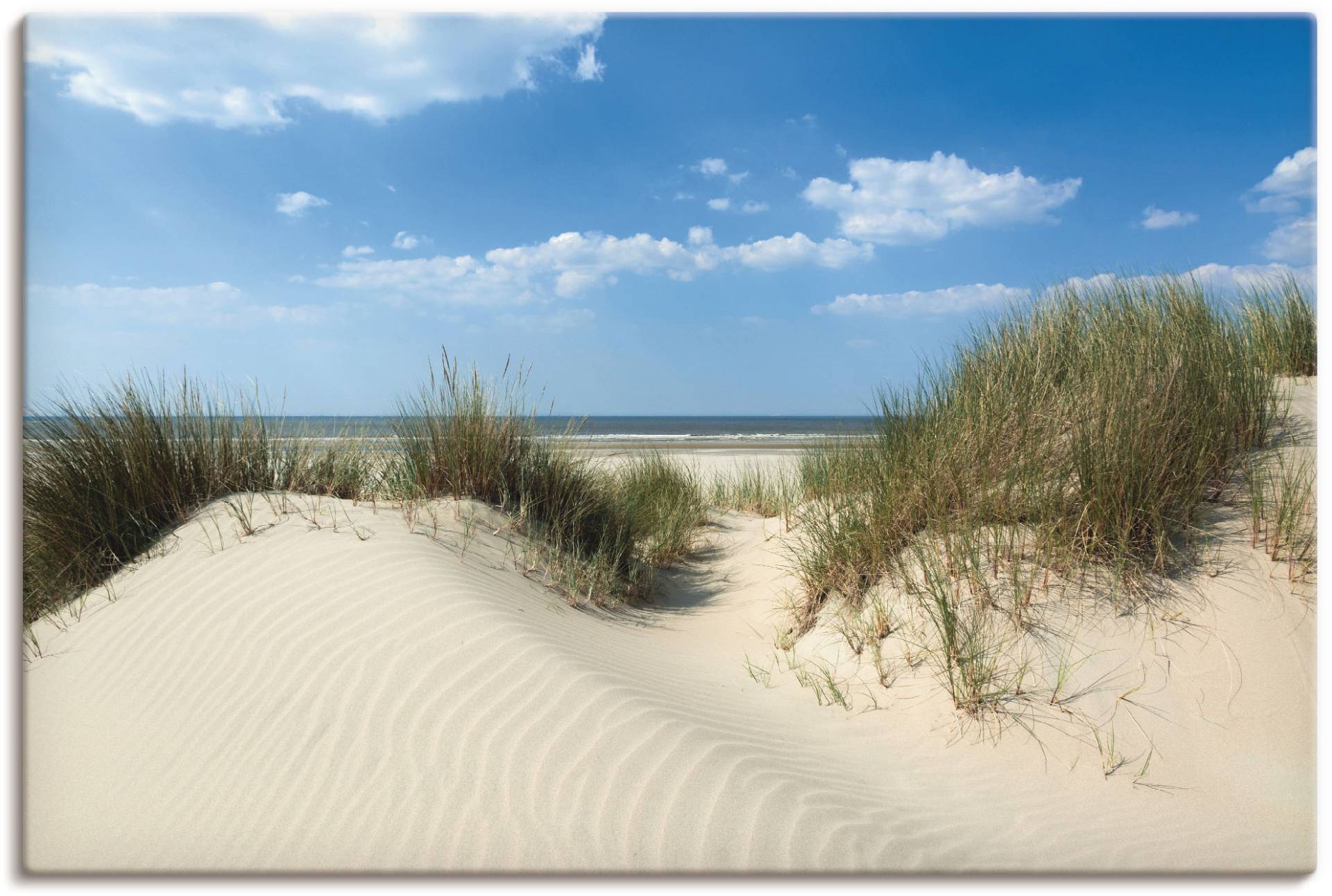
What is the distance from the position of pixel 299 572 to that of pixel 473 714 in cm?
157

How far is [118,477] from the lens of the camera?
4.55 metres

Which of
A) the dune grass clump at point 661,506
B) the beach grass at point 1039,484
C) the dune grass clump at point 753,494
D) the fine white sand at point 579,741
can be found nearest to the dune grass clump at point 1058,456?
the beach grass at point 1039,484

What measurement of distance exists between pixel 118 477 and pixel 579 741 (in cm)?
393

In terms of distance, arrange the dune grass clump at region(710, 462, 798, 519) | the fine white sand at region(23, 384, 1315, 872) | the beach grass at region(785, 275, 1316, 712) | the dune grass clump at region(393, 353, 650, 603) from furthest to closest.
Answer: the dune grass clump at region(710, 462, 798, 519)
the dune grass clump at region(393, 353, 650, 603)
the beach grass at region(785, 275, 1316, 712)
the fine white sand at region(23, 384, 1315, 872)

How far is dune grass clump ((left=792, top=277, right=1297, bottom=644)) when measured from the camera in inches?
138

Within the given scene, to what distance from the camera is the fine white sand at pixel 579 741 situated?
2.21 m

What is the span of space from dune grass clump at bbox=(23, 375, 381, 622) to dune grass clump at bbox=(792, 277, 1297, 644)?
375cm

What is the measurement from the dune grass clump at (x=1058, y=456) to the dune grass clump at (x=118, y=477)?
375 centimetres

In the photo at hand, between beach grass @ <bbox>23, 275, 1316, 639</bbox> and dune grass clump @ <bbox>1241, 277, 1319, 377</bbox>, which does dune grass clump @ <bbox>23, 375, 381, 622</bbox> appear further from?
dune grass clump @ <bbox>1241, 277, 1319, 377</bbox>

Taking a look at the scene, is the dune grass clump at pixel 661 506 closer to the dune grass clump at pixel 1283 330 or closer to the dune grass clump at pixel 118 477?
the dune grass clump at pixel 118 477

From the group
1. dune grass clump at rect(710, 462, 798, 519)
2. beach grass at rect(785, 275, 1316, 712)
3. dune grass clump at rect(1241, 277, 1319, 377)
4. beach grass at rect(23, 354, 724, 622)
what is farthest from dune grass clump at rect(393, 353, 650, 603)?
dune grass clump at rect(1241, 277, 1319, 377)

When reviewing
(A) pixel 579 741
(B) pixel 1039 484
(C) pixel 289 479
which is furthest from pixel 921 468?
(C) pixel 289 479

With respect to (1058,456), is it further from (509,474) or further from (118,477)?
(118,477)

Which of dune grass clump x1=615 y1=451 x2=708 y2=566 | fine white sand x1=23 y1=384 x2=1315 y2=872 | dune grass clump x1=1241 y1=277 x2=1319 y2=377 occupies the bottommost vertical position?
fine white sand x1=23 y1=384 x2=1315 y2=872
